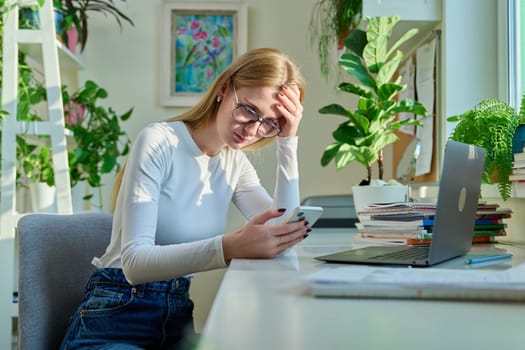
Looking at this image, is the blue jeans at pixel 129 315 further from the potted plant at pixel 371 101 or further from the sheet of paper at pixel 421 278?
the potted plant at pixel 371 101

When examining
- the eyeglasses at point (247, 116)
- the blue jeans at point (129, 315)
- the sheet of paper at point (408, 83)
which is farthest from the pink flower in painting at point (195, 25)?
the blue jeans at point (129, 315)

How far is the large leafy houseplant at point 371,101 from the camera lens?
201 cm

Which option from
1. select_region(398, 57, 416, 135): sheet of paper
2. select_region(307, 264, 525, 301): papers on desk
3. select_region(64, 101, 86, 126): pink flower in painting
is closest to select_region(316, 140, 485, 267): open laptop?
select_region(307, 264, 525, 301): papers on desk

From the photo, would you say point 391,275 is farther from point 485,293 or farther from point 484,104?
point 484,104

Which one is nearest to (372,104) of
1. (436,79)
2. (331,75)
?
(436,79)

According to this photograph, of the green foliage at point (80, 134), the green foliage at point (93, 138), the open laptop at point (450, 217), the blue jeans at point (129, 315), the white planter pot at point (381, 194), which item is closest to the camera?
the open laptop at point (450, 217)

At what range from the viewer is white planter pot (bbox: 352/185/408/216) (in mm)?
1914

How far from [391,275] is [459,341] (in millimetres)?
285

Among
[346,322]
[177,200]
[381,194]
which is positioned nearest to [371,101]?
[381,194]

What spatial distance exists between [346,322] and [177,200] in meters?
0.94

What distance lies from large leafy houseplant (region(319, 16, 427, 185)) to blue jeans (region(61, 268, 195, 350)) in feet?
2.59

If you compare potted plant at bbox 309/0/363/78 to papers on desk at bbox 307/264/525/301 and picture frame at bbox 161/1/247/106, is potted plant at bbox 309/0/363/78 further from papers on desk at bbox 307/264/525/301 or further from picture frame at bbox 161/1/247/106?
papers on desk at bbox 307/264/525/301

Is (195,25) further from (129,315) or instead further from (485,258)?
(485,258)

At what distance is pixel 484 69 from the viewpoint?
2.06 m
